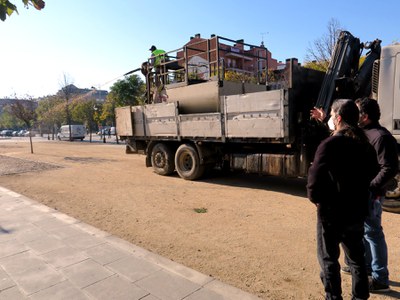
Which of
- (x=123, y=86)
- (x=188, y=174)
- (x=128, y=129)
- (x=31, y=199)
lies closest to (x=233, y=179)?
(x=188, y=174)

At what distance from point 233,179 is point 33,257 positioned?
6.08m

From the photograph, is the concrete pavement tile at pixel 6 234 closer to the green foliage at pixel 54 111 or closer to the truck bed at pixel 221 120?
the truck bed at pixel 221 120

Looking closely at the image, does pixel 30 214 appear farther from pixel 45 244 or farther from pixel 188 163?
pixel 188 163

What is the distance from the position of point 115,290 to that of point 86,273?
1.81 ft

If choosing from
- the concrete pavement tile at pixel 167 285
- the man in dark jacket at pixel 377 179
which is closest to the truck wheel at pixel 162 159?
the concrete pavement tile at pixel 167 285

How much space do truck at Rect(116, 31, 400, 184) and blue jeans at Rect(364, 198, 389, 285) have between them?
122 inches

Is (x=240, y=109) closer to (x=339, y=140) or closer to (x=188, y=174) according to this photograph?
(x=188, y=174)

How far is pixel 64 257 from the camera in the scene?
381 cm

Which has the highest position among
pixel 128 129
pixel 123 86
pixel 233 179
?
pixel 123 86

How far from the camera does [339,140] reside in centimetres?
236

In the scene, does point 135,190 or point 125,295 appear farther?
point 135,190

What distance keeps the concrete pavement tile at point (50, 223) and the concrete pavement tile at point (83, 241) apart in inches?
27.2

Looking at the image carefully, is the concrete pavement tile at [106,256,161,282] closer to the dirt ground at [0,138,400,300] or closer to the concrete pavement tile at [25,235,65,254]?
the dirt ground at [0,138,400,300]

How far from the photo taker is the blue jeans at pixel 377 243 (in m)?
2.94
